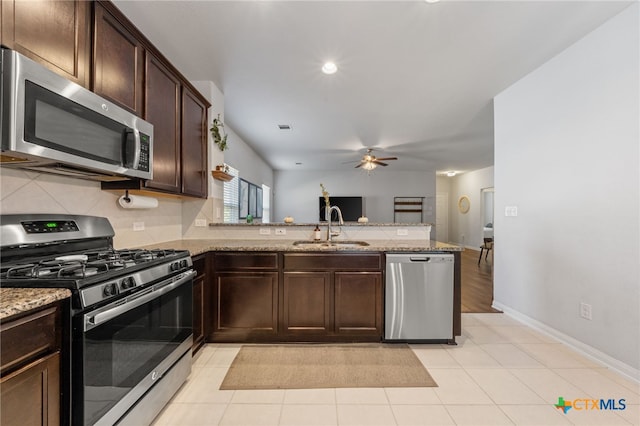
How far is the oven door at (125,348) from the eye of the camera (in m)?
1.08

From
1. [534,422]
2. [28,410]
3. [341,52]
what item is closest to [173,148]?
[341,52]

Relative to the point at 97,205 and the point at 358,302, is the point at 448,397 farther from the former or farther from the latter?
the point at 97,205

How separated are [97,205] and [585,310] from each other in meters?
3.89

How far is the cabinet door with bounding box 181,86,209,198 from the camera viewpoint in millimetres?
2518

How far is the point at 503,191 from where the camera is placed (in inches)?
130

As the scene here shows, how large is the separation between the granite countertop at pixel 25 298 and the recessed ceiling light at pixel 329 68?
2.60 metres

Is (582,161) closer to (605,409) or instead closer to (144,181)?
(605,409)

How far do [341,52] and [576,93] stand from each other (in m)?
2.08

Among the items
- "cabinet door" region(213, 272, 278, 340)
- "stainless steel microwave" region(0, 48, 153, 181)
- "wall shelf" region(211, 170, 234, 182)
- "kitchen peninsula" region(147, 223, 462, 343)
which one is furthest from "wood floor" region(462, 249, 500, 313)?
"stainless steel microwave" region(0, 48, 153, 181)

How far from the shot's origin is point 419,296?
2406mm

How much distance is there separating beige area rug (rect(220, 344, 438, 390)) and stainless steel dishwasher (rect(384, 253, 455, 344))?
0.23 m

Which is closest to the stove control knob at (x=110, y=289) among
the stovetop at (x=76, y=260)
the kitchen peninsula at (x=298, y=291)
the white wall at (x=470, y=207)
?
the stovetop at (x=76, y=260)

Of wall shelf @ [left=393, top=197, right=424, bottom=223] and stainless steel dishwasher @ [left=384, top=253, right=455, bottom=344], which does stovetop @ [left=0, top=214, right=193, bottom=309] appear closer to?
stainless steel dishwasher @ [left=384, top=253, right=455, bottom=344]

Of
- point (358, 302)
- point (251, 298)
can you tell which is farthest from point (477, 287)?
point (251, 298)
